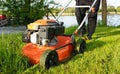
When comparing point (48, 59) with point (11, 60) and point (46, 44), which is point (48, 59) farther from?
point (11, 60)

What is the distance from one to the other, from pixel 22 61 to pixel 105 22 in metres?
7.10

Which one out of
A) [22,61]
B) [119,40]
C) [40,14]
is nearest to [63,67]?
[22,61]

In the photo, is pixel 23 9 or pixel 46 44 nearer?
pixel 46 44

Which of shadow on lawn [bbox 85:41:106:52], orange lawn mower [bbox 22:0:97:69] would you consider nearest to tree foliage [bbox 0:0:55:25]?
shadow on lawn [bbox 85:41:106:52]

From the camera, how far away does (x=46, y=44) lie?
14.8 feet

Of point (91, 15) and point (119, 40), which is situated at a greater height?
point (91, 15)

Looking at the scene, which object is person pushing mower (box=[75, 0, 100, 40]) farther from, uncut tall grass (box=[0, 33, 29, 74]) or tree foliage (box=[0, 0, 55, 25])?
tree foliage (box=[0, 0, 55, 25])

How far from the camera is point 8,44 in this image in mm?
4328

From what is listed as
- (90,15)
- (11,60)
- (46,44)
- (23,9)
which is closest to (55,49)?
(46,44)

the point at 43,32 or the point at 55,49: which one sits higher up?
the point at 43,32

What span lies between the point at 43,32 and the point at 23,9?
614 centimetres

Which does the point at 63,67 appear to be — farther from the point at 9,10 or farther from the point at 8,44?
the point at 9,10

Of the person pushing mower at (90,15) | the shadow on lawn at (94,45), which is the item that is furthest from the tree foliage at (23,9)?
the shadow on lawn at (94,45)

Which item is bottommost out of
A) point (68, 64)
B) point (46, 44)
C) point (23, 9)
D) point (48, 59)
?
point (68, 64)
